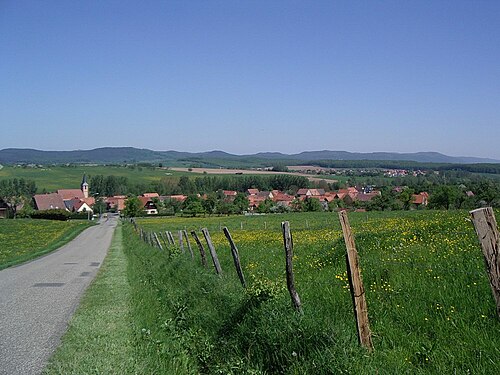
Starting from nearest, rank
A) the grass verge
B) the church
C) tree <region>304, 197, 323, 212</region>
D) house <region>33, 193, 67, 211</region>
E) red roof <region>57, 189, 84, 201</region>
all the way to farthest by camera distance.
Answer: the grass verge
tree <region>304, 197, 323, 212</region>
house <region>33, 193, 67, 211</region>
the church
red roof <region>57, 189, 84, 201</region>

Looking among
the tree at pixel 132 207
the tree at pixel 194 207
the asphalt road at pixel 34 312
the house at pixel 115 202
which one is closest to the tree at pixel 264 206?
the tree at pixel 194 207

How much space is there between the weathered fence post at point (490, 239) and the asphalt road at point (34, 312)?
17.3 ft

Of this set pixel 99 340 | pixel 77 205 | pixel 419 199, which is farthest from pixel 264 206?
pixel 99 340

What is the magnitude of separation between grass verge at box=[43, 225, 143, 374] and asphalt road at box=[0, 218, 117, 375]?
0.66 feet

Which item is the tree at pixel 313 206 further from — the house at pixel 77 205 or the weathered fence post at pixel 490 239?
the weathered fence post at pixel 490 239

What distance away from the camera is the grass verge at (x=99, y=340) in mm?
6539

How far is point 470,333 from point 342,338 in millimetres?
1313

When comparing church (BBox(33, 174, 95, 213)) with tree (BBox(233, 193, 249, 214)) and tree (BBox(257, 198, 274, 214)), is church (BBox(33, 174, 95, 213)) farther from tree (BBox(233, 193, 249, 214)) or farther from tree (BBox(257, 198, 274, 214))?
tree (BBox(257, 198, 274, 214))

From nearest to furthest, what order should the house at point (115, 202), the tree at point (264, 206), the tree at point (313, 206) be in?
the tree at point (313, 206) → the tree at point (264, 206) → the house at point (115, 202)

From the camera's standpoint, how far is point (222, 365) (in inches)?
261

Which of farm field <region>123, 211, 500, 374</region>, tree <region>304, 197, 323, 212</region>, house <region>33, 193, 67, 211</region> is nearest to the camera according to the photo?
farm field <region>123, 211, 500, 374</region>

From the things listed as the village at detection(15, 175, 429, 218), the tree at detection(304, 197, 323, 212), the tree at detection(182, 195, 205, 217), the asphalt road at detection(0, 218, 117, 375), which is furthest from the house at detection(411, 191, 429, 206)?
the asphalt road at detection(0, 218, 117, 375)

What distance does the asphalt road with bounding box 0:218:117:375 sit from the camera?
7.18 meters

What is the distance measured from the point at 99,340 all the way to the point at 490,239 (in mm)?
5838
